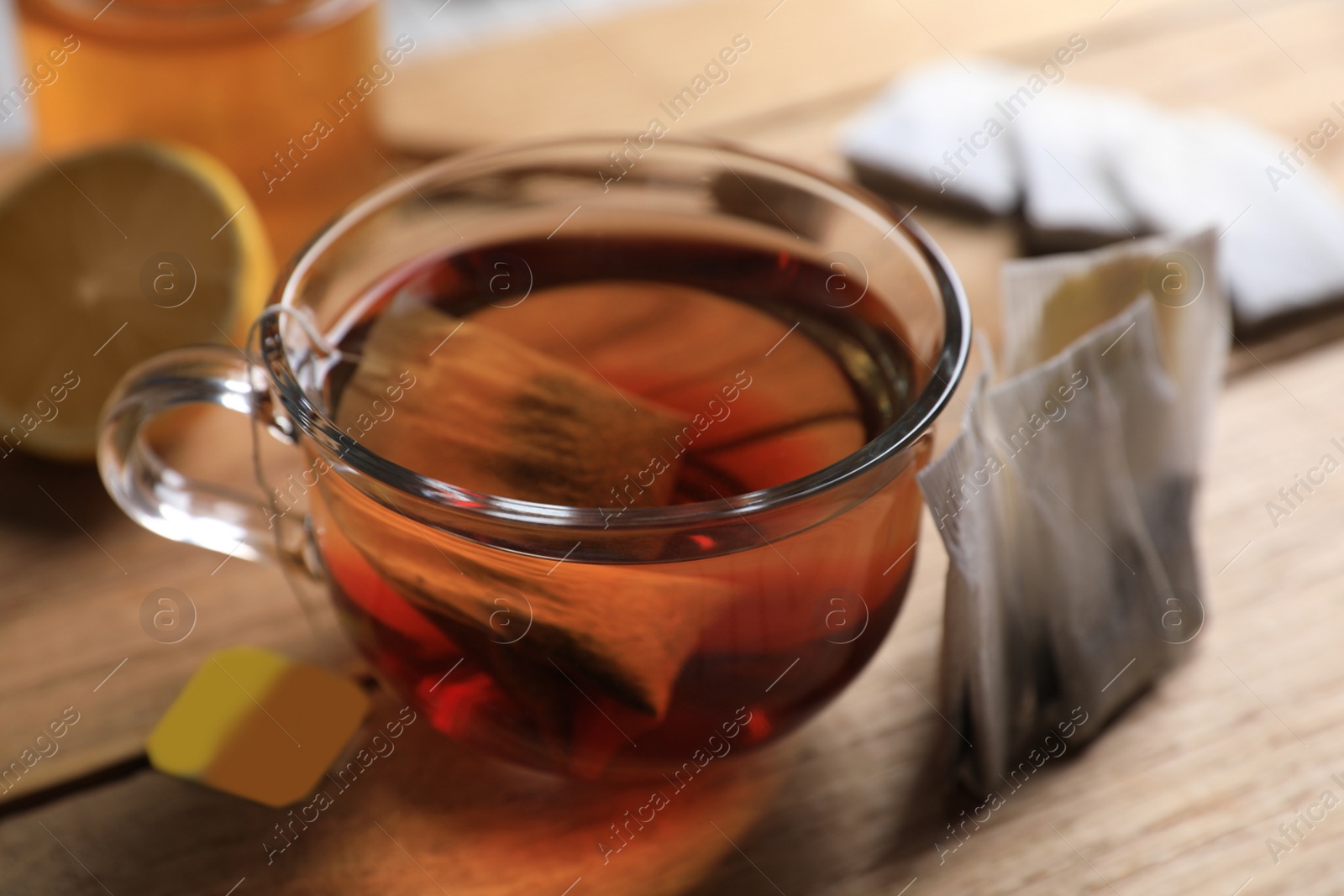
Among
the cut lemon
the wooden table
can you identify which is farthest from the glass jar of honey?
the wooden table

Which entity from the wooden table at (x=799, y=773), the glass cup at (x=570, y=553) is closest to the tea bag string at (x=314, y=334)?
the glass cup at (x=570, y=553)

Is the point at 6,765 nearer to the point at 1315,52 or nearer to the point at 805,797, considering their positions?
the point at 805,797

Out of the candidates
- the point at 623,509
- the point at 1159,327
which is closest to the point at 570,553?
the point at 623,509

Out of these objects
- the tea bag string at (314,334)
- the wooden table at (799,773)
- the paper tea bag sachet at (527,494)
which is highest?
the tea bag string at (314,334)

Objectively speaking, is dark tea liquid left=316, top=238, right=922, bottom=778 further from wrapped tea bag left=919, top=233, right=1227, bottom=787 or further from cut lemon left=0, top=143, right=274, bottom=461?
cut lemon left=0, top=143, right=274, bottom=461

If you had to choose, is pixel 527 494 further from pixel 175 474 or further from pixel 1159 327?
pixel 1159 327

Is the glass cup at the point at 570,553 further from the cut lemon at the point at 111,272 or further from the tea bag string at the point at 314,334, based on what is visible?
the cut lemon at the point at 111,272

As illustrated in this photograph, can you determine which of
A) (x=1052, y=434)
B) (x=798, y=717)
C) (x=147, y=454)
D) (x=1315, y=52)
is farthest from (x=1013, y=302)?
(x=1315, y=52)
